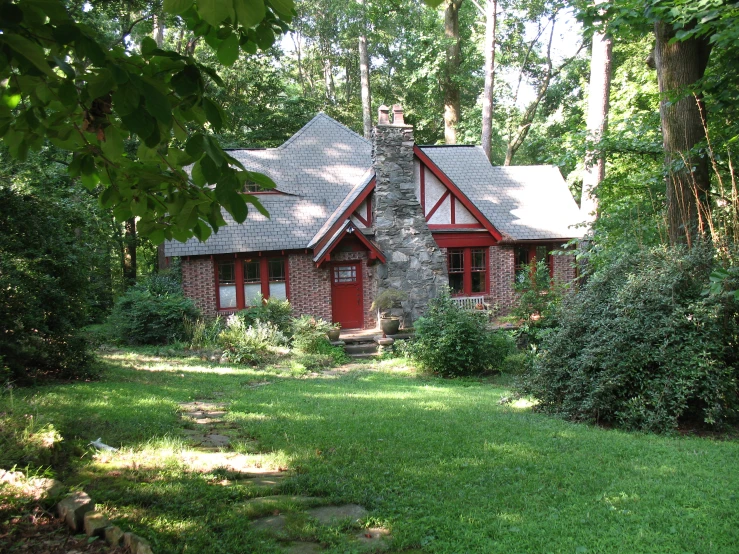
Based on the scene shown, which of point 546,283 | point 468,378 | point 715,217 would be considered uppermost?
point 715,217

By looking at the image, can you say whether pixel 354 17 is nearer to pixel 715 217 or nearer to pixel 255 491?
pixel 715 217

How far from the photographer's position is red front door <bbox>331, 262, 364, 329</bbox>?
18984 mm

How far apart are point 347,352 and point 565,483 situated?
39.0 ft

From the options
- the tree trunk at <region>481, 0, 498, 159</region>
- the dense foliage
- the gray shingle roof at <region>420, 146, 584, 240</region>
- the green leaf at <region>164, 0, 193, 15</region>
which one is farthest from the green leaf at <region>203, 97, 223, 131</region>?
the tree trunk at <region>481, 0, 498, 159</region>

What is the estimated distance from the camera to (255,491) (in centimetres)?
457

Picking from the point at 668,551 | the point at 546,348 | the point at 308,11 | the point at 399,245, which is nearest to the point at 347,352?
the point at 399,245

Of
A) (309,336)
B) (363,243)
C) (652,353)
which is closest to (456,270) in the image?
(363,243)

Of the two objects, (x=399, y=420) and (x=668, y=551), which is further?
(x=399, y=420)

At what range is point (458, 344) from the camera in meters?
13.2

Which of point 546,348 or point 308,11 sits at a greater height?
point 308,11

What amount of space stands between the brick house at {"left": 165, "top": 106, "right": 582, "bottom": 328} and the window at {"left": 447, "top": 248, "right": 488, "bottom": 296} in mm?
35

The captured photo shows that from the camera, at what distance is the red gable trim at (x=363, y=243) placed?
17.5 meters

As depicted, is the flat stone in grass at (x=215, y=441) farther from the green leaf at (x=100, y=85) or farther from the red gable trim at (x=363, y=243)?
the red gable trim at (x=363, y=243)

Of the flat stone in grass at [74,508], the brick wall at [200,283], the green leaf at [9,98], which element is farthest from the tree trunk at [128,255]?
the green leaf at [9,98]
